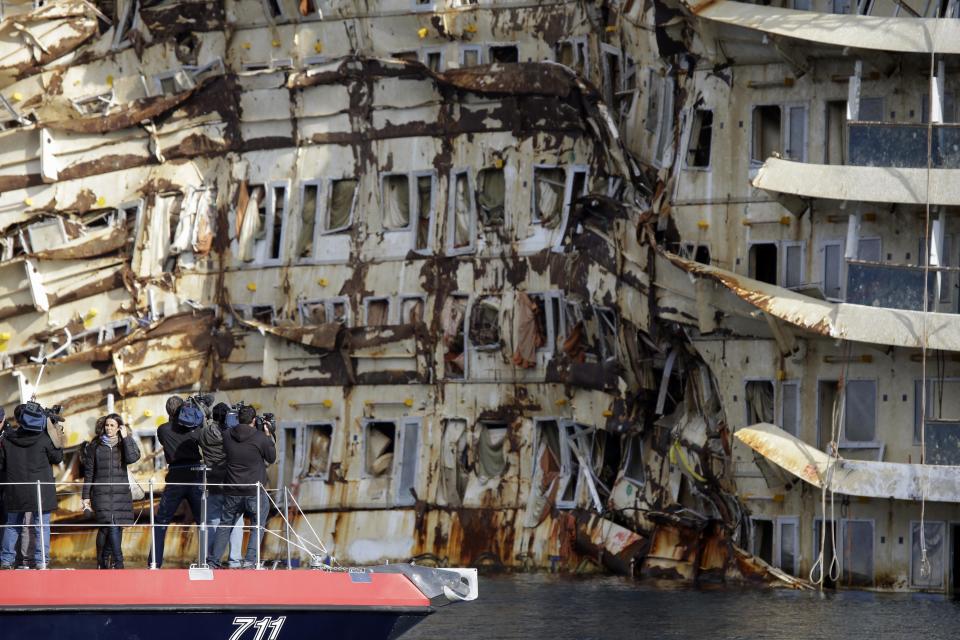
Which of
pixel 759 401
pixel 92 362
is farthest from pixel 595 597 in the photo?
pixel 92 362

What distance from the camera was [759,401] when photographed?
4500cm

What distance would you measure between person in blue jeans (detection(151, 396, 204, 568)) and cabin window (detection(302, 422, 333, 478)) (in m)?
18.8

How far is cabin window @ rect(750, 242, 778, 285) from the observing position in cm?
4525

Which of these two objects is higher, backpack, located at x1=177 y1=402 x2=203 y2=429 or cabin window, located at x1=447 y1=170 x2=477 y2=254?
cabin window, located at x1=447 y1=170 x2=477 y2=254

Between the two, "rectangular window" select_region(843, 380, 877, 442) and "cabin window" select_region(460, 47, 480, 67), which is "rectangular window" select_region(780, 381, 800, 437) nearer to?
"rectangular window" select_region(843, 380, 877, 442)

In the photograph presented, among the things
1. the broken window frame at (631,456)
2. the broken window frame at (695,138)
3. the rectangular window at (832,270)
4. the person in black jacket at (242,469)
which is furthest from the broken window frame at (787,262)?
the person in black jacket at (242,469)

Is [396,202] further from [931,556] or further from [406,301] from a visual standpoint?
[931,556]

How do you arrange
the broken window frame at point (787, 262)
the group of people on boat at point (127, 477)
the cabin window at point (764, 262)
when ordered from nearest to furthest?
1. the group of people on boat at point (127, 477)
2. the broken window frame at point (787, 262)
3. the cabin window at point (764, 262)

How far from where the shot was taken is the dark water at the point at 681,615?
36.1 m

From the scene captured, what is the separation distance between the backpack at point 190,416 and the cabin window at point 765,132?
56.6ft

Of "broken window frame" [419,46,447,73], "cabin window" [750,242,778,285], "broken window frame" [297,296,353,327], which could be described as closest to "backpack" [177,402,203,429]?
"cabin window" [750,242,778,285]

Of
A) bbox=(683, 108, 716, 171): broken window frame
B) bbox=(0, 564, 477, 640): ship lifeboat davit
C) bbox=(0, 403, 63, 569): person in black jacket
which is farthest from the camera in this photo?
bbox=(683, 108, 716, 171): broken window frame

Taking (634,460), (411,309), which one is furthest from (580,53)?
(634,460)

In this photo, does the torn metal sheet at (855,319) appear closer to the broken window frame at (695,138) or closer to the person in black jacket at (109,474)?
the broken window frame at (695,138)
